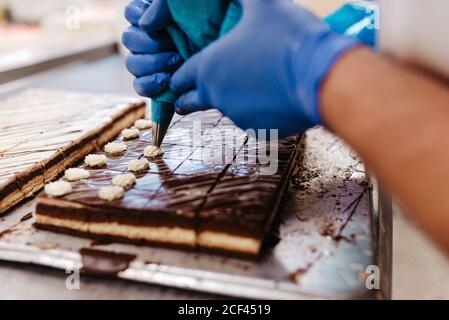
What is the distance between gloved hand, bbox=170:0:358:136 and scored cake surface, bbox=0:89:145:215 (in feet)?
3.49

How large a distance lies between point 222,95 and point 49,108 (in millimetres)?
1881

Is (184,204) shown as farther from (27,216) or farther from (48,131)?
(48,131)

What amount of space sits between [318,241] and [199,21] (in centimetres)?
98

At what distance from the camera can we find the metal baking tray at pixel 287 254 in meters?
1.48

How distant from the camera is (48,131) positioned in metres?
2.64

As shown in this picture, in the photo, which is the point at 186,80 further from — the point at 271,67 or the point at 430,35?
the point at 430,35

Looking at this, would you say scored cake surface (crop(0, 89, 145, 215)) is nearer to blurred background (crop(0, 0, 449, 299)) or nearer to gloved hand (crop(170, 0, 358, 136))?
blurred background (crop(0, 0, 449, 299))

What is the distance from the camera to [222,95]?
61.6 inches

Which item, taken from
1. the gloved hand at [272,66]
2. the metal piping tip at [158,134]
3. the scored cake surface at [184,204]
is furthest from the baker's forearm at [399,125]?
the metal piping tip at [158,134]

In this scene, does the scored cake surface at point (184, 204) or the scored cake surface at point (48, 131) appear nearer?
the scored cake surface at point (184, 204)

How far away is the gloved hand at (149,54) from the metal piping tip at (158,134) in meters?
0.23

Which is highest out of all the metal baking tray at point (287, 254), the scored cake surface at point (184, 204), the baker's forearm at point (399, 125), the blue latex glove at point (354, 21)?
the blue latex glove at point (354, 21)

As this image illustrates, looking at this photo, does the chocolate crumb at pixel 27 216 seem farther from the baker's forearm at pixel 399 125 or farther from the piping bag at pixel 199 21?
the baker's forearm at pixel 399 125
